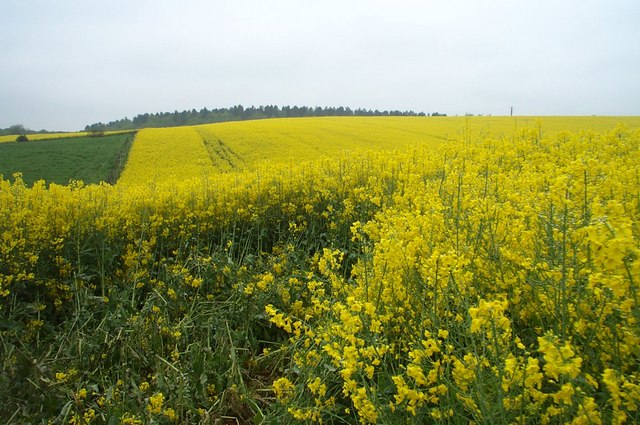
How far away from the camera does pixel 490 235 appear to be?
259cm

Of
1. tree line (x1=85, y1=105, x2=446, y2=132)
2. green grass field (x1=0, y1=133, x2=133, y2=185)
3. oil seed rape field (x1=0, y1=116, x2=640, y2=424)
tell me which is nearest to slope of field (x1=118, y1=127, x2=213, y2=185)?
green grass field (x1=0, y1=133, x2=133, y2=185)

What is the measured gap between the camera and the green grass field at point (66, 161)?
16469 millimetres

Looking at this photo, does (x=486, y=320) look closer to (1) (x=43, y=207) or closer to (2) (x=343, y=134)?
(1) (x=43, y=207)

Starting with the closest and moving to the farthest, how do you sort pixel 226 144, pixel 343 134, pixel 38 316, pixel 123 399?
pixel 123 399 → pixel 38 316 → pixel 226 144 → pixel 343 134

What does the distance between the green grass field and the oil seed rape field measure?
11.5 metres

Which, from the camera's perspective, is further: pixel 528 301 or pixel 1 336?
pixel 1 336

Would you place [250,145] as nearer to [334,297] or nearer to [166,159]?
[166,159]

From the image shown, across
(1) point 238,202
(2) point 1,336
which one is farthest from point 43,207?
(1) point 238,202

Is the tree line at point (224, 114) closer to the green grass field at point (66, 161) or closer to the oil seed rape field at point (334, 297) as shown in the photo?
the green grass field at point (66, 161)

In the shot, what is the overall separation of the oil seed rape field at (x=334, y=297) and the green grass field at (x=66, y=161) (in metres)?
11.5

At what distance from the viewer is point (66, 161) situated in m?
20.0

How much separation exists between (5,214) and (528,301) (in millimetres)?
5127

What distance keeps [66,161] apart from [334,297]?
20.8 meters

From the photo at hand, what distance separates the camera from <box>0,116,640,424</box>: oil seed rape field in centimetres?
165
